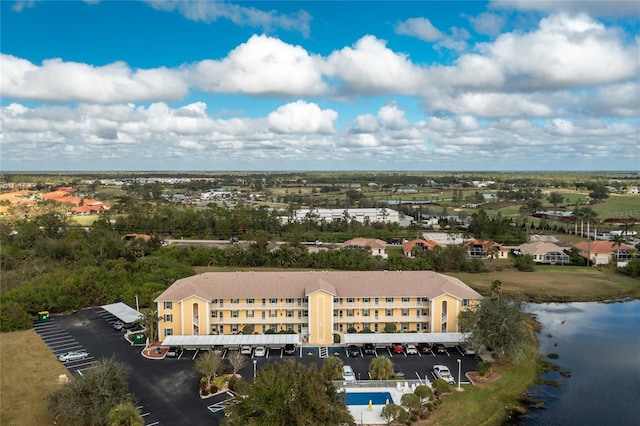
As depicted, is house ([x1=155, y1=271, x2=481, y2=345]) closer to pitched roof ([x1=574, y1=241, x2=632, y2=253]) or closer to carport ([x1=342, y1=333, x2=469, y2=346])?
carport ([x1=342, y1=333, x2=469, y2=346])

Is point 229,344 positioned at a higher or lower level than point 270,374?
Answer: lower

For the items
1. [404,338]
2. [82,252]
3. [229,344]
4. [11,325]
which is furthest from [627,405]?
[82,252]

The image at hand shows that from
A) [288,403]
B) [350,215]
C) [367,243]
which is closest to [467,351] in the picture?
[288,403]

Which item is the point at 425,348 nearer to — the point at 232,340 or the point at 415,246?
the point at 232,340

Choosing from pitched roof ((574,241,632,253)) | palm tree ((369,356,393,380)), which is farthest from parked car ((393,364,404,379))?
pitched roof ((574,241,632,253))

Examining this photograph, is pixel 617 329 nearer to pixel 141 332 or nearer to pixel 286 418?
pixel 286 418

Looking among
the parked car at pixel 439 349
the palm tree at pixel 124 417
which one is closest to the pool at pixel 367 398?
the parked car at pixel 439 349

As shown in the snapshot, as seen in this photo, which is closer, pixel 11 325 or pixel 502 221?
pixel 11 325
